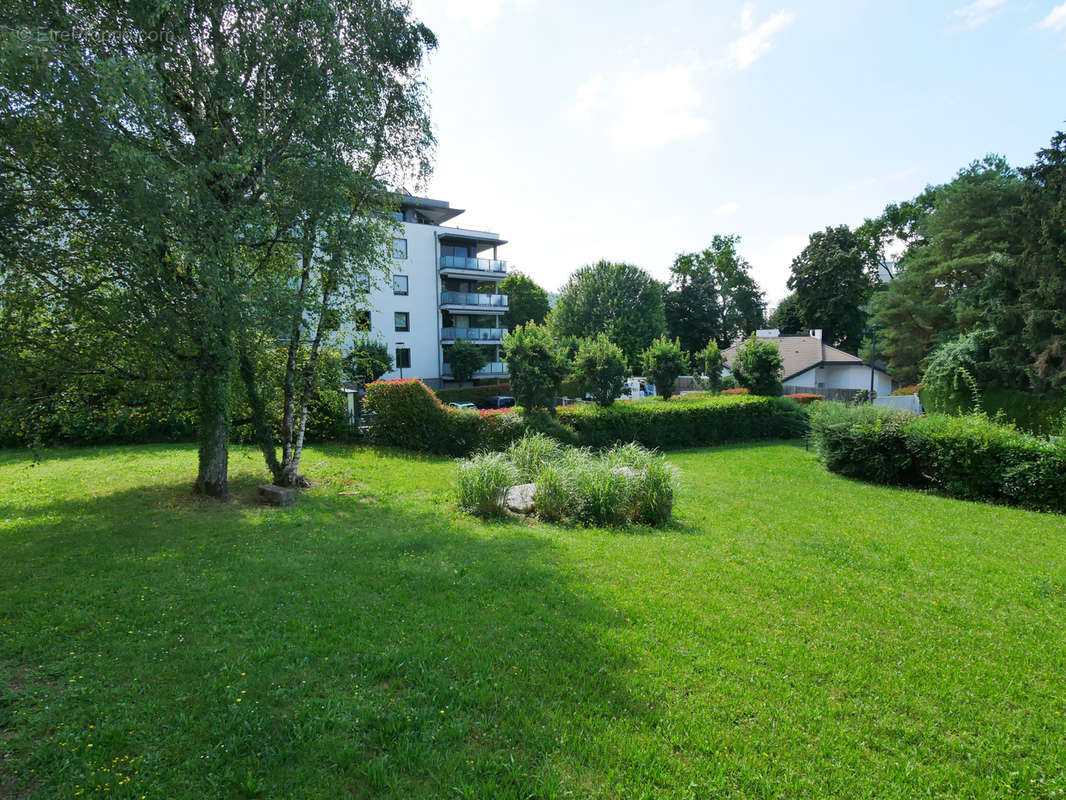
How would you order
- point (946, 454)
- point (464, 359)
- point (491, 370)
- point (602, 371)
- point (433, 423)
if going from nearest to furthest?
point (946, 454), point (433, 423), point (602, 371), point (464, 359), point (491, 370)

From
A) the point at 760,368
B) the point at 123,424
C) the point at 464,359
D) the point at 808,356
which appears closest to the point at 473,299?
the point at 464,359

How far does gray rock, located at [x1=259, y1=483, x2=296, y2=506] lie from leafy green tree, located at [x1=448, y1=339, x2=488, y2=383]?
23970 millimetres

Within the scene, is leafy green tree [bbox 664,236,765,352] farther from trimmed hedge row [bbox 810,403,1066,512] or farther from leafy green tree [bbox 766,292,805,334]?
trimmed hedge row [bbox 810,403,1066,512]

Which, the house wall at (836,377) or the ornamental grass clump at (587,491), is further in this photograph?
the house wall at (836,377)

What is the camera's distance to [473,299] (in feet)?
116

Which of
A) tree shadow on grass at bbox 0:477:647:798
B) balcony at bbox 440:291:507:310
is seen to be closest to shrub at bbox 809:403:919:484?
tree shadow on grass at bbox 0:477:647:798

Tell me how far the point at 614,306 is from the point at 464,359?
13008 mm

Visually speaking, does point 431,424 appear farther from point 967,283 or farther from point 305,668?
point 967,283

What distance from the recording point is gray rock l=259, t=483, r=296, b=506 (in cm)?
884

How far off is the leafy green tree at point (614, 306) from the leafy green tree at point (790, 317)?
54.5 feet

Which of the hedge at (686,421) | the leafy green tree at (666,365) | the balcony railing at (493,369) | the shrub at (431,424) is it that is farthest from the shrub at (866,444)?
the balcony railing at (493,369)

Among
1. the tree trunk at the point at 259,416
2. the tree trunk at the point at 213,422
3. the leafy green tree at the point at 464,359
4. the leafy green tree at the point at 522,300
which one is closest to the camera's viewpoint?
the tree trunk at the point at 213,422

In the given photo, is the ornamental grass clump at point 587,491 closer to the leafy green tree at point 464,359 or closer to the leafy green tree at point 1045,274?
the leafy green tree at point 1045,274

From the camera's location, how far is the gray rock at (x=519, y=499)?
879cm
